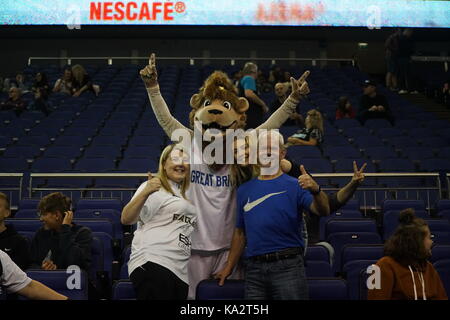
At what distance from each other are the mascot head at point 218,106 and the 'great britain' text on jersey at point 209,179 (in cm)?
37

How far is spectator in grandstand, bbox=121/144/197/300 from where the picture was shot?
2.96 metres

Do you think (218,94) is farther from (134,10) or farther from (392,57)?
(134,10)

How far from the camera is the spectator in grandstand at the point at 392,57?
43.5 feet

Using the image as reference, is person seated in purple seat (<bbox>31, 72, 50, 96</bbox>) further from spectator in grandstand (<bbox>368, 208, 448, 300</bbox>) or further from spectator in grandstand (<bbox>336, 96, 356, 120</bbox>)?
spectator in grandstand (<bbox>368, 208, 448, 300</bbox>)

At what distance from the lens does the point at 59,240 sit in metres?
4.22

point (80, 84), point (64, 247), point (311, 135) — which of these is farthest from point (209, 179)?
point (80, 84)

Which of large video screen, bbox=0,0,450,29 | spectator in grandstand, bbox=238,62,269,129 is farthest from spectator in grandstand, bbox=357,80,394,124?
large video screen, bbox=0,0,450,29

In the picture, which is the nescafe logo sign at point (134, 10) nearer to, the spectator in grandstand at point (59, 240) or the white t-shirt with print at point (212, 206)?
the spectator in grandstand at point (59, 240)

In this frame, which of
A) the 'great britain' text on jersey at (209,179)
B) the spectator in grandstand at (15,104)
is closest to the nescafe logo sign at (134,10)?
the spectator in grandstand at (15,104)

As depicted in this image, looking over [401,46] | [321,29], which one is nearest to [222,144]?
[401,46]

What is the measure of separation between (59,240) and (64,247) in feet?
0.25

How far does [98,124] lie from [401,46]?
24.1 feet
